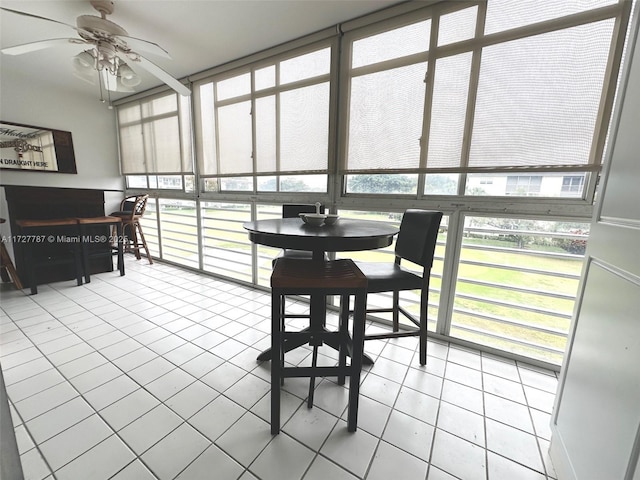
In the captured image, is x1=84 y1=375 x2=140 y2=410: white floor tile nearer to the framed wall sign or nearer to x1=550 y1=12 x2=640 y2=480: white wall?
x1=550 y1=12 x2=640 y2=480: white wall

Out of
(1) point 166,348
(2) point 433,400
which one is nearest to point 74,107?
(1) point 166,348

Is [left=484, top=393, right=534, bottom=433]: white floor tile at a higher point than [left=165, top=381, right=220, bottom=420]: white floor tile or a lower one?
lower

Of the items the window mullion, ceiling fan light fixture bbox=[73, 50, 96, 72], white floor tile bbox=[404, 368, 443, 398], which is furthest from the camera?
ceiling fan light fixture bbox=[73, 50, 96, 72]

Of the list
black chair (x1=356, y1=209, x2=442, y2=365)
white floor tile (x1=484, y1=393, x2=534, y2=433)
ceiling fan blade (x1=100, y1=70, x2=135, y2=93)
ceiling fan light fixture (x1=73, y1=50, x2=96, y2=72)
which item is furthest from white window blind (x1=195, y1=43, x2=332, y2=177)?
white floor tile (x1=484, y1=393, x2=534, y2=433)

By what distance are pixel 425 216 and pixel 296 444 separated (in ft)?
4.95

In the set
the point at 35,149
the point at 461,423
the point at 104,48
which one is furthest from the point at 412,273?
the point at 35,149

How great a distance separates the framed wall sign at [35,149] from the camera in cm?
361

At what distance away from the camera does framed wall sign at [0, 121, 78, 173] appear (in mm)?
3605

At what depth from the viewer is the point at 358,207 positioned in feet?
7.99

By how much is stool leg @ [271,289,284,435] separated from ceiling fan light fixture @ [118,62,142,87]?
2.48m

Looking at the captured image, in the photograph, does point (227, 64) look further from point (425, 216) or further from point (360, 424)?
point (360, 424)

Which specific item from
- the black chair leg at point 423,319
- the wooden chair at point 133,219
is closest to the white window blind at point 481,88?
the black chair leg at point 423,319

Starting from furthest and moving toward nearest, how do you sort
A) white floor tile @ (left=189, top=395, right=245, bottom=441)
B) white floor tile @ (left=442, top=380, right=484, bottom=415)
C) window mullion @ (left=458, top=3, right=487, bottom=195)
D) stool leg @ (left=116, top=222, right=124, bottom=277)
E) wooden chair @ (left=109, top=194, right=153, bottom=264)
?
wooden chair @ (left=109, top=194, right=153, bottom=264) < stool leg @ (left=116, top=222, right=124, bottom=277) < window mullion @ (left=458, top=3, right=487, bottom=195) < white floor tile @ (left=442, top=380, right=484, bottom=415) < white floor tile @ (left=189, top=395, right=245, bottom=441)

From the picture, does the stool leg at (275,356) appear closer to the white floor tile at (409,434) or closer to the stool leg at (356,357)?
the stool leg at (356,357)
